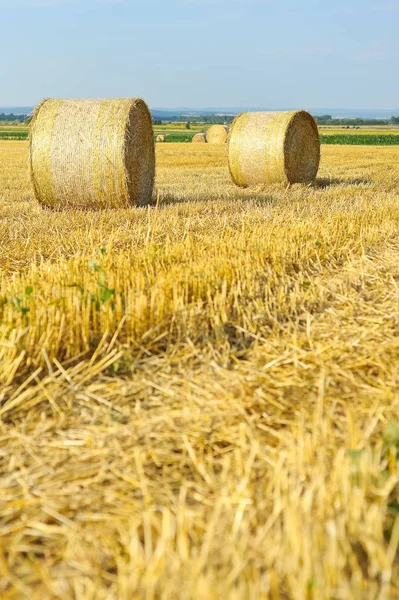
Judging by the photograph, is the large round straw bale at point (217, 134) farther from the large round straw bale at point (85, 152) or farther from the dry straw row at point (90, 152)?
the large round straw bale at point (85, 152)

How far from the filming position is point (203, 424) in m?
2.79

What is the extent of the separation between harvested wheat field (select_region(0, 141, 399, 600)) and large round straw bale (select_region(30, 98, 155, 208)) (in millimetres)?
3392

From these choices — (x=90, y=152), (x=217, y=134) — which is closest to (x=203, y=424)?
(x=90, y=152)

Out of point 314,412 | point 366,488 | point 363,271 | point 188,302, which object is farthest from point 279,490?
point 363,271

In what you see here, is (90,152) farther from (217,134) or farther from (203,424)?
(217,134)

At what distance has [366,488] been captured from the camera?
2.11 metres

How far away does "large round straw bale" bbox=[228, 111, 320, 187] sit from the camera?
13008mm

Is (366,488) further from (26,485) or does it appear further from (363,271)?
(363,271)

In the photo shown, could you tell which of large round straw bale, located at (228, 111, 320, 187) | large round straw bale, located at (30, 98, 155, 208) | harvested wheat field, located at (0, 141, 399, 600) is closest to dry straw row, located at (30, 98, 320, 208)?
large round straw bale, located at (30, 98, 155, 208)

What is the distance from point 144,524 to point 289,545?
0.42 m

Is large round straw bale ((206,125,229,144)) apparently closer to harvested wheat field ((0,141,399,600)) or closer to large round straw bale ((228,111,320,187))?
large round straw bale ((228,111,320,187))

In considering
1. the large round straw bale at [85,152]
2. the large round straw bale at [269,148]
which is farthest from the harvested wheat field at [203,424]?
the large round straw bale at [269,148]

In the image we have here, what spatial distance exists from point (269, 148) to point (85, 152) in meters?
4.92

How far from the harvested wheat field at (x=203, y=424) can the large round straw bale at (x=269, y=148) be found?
7.36 metres
